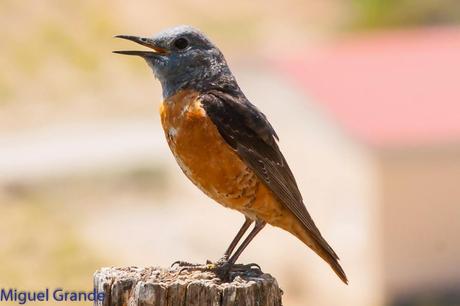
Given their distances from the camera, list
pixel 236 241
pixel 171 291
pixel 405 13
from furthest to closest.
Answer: pixel 405 13 < pixel 236 241 < pixel 171 291

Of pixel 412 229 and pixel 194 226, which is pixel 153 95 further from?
pixel 412 229

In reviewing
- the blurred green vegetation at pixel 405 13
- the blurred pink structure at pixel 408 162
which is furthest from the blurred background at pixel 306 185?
the blurred green vegetation at pixel 405 13

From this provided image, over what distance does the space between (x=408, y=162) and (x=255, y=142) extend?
529 inches

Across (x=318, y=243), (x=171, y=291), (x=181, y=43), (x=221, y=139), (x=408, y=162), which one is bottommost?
(x=171, y=291)

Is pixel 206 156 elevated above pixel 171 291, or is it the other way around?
pixel 206 156

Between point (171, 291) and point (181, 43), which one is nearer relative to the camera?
point (171, 291)

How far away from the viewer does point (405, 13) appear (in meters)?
45.2

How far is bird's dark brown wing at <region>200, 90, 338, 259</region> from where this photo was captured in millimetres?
9445

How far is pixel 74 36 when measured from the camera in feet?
139

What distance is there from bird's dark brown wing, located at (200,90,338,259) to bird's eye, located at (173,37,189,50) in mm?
346

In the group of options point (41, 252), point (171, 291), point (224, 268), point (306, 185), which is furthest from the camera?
point (306, 185)

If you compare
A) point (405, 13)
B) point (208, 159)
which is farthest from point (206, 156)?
point (405, 13)

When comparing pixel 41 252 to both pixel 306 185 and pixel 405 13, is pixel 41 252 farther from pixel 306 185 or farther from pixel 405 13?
pixel 405 13

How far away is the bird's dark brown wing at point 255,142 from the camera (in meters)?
9.45
